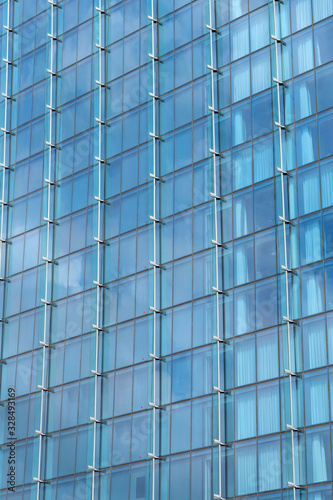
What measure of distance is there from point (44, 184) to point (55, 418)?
11970mm

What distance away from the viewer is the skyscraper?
144 ft

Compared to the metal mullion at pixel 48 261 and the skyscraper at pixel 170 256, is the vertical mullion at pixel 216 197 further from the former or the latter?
the metal mullion at pixel 48 261

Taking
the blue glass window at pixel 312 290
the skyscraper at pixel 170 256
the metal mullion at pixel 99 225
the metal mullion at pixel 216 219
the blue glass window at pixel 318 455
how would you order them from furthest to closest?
the metal mullion at pixel 99 225
the metal mullion at pixel 216 219
the skyscraper at pixel 170 256
the blue glass window at pixel 312 290
the blue glass window at pixel 318 455

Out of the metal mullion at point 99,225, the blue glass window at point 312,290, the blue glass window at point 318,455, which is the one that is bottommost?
the blue glass window at point 318,455

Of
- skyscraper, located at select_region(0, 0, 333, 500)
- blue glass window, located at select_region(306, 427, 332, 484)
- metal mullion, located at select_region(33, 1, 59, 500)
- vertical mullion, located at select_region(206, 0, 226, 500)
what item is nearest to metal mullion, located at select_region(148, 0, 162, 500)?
skyscraper, located at select_region(0, 0, 333, 500)

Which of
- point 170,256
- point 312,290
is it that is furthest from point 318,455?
point 170,256

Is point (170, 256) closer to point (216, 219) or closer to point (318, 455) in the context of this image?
point (216, 219)

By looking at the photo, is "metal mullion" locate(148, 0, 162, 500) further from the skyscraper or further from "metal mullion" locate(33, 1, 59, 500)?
"metal mullion" locate(33, 1, 59, 500)

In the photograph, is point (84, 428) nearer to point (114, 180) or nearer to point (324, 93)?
point (114, 180)

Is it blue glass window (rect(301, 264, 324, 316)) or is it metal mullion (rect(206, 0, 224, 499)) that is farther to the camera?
metal mullion (rect(206, 0, 224, 499))

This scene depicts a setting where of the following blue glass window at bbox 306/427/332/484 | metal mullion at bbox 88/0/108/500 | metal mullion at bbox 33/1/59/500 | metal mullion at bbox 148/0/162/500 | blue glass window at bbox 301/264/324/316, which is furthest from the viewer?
metal mullion at bbox 33/1/59/500

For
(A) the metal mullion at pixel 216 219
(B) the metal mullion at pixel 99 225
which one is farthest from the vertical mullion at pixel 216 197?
(B) the metal mullion at pixel 99 225

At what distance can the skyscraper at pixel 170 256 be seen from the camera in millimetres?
43969

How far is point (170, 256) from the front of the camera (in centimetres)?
4959
